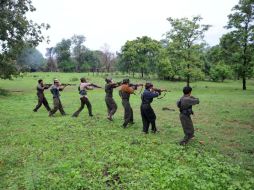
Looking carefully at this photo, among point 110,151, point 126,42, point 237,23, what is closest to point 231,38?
point 237,23

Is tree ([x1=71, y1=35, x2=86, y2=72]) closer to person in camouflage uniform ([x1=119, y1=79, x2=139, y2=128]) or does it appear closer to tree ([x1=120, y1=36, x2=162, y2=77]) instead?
tree ([x1=120, y1=36, x2=162, y2=77])

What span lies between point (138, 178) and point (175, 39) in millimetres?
44091

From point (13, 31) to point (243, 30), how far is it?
32.1 m

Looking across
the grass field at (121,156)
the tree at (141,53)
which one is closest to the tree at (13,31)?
the grass field at (121,156)

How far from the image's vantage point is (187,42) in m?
51.1

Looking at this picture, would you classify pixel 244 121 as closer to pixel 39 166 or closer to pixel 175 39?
pixel 39 166

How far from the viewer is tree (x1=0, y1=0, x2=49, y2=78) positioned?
3449 centimetres

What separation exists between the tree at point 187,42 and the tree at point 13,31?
2110 cm

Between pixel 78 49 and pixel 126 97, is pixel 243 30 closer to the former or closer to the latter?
pixel 126 97

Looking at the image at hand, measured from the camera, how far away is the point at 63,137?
1416 centimetres

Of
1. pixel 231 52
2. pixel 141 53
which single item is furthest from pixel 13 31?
pixel 141 53

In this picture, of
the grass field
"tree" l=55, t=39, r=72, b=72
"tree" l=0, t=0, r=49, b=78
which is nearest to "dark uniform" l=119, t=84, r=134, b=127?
the grass field

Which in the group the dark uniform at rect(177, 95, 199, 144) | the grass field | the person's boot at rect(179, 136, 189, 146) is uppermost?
the dark uniform at rect(177, 95, 199, 144)

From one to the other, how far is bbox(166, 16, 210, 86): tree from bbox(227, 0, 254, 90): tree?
4.00 meters
